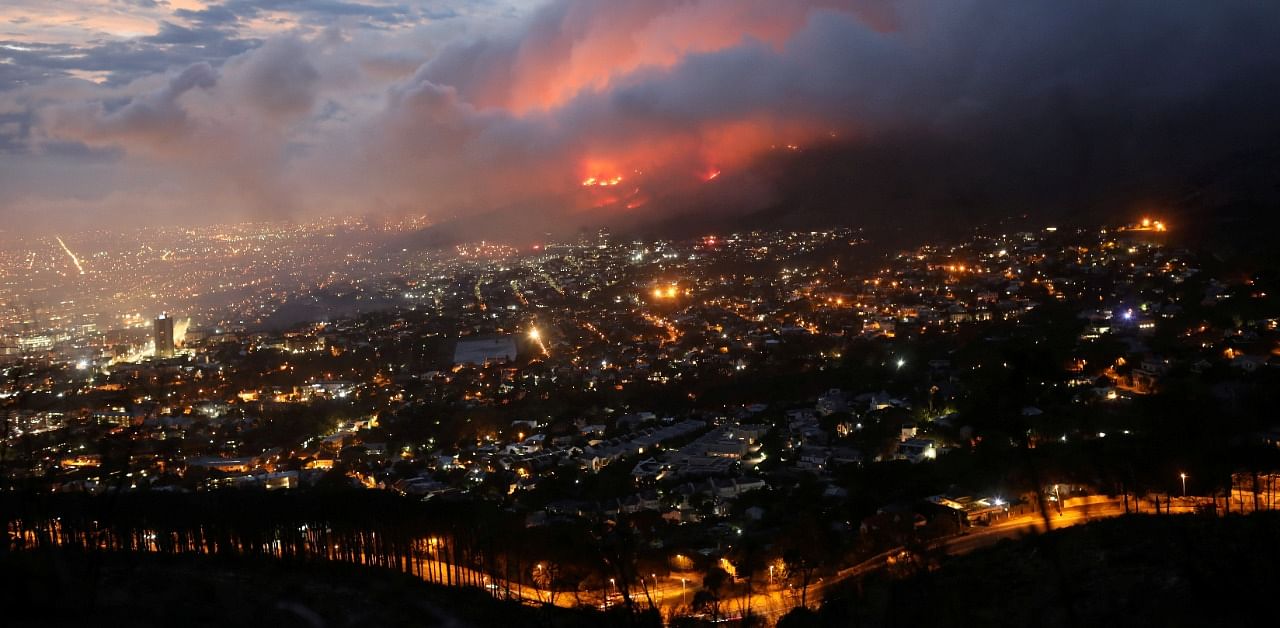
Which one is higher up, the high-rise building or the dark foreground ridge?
the high-rise building

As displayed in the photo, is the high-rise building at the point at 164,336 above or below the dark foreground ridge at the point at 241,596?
above

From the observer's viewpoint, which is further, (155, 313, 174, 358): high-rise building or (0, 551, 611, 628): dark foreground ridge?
(155, 313, 174, 358): high-rise building

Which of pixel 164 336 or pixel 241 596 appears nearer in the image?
pixel 241 596

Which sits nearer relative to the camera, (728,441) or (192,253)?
(728,441)

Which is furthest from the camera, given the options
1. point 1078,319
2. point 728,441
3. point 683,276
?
point 683,276

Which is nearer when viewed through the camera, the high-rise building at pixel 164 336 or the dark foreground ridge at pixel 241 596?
the dark foreground ridge at pixel 241 596

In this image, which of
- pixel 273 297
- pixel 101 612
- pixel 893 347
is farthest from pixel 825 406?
pixel 273 297

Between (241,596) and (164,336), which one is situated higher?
(164,336)

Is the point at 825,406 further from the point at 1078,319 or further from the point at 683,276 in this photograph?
the point at 683,276
